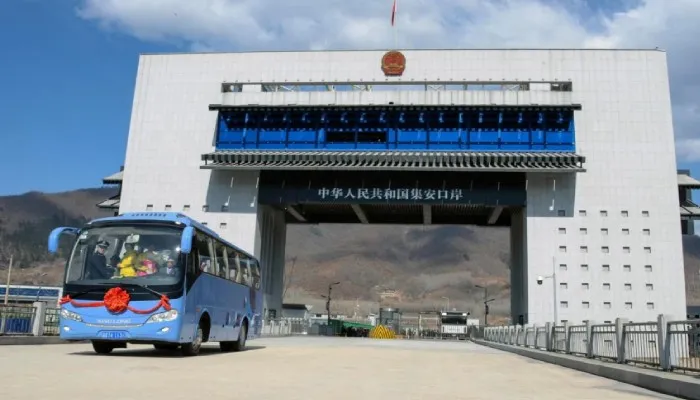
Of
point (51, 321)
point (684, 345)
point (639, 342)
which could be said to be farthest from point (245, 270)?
point (684, 345)

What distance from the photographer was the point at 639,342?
13.5 meters

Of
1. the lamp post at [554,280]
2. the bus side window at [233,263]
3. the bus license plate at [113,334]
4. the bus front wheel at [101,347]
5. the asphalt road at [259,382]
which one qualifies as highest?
the lamp post at [554,280]

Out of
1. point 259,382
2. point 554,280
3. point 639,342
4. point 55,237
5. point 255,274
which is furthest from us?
point 554,280

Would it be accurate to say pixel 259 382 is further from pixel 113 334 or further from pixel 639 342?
pixel 639 342

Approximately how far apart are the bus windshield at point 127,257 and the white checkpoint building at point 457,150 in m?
33.9

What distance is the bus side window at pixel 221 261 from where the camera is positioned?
1786cm

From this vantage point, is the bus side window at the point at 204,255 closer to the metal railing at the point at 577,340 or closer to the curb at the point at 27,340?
the curb at the point at 27,340

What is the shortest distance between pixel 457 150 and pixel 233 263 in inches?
1299

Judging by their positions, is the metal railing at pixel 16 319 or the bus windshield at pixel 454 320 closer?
the metal railing at pixel 16 319

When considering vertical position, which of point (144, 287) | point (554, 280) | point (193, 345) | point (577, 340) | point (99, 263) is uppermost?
point (554, 280)

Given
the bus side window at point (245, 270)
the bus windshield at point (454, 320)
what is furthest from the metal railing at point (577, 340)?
the bus windshield at point (454, 320)

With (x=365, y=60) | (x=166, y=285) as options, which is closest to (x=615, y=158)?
(x=365, y=60)

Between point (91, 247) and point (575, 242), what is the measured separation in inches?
1616

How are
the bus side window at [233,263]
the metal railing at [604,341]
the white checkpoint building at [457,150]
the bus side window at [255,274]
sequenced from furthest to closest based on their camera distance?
the white checkpoint building at [457,150], the bus side window at [255,274], the bus side window at [233,263], the metal railing at [604,341]
